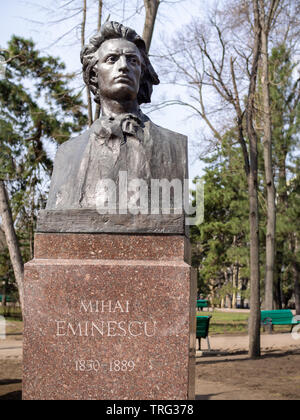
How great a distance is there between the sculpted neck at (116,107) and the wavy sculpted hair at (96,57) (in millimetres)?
346

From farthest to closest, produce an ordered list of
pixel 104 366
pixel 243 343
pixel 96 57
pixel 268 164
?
pixel 268 164
pixel 243 343
pixel 96 57
pixel 104 366

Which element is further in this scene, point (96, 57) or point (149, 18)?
point (149, 18)

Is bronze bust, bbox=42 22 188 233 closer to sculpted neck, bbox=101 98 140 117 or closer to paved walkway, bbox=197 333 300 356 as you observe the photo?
sculpted neck, bbox=101 98 140 117

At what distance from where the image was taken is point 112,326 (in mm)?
3586

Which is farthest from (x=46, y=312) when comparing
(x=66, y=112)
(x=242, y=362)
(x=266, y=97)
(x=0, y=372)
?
(x=266, y=97)

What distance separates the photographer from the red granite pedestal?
352cm

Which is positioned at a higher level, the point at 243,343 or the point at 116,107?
the point at 116,107

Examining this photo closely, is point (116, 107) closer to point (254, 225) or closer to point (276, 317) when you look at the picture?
point (254, 225)

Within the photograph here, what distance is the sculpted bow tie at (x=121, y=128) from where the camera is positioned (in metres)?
4.26

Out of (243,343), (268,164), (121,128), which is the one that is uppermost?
(268,164)

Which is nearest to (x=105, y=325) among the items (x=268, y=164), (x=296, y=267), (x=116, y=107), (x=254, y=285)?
(x=116, y=107)

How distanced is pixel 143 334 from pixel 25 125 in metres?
10.7

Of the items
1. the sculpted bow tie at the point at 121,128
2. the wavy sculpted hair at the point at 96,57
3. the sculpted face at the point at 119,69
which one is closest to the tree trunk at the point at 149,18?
the wavy sculpted hair at the point at 96,57

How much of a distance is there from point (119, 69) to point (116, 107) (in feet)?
1.05
